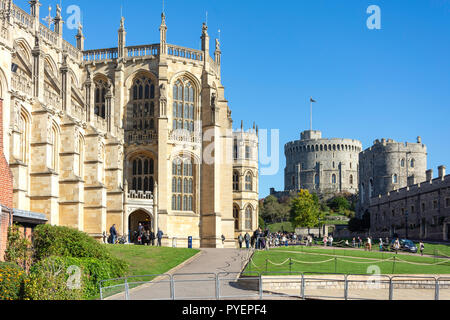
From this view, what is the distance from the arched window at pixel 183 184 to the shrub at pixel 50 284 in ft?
98.8

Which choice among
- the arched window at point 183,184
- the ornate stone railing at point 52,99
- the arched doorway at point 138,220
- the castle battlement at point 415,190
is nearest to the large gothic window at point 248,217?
the arched window at point 183,184

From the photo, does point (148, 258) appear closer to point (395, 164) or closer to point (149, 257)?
point (149, 257)

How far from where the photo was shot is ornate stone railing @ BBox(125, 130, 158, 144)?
5006 cm

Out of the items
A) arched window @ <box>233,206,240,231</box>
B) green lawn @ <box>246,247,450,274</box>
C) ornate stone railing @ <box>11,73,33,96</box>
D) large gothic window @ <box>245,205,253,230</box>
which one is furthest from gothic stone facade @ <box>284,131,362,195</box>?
ornate stone railing @ <box>11,73,33,96</box>

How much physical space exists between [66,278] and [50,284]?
1694mm

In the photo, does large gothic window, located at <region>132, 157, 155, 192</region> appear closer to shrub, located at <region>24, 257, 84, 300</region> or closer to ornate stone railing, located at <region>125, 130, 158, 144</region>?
ornate stone railing, located at <region>125, 130, 158, 144</region>

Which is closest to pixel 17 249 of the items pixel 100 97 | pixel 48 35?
pixel 48 35

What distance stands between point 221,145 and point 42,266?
3366cm

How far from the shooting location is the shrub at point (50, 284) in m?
17.4

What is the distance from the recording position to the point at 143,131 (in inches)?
1984

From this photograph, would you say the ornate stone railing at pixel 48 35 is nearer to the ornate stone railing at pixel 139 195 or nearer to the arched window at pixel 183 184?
the ornate stone railing at pixel 139 195

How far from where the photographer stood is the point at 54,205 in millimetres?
37125

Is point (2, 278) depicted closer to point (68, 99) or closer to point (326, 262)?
point (326, 262)
